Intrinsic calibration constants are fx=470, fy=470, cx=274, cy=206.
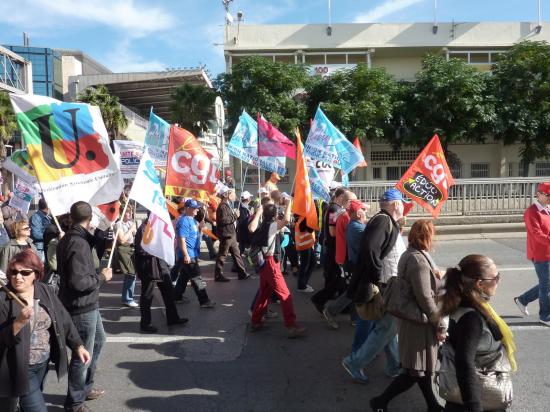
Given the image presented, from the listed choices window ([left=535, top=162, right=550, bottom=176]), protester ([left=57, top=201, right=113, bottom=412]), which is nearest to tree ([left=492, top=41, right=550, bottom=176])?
window ([left=535, top=162, right=550, bottom=176])

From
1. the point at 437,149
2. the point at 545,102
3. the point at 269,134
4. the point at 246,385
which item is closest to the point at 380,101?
the point at 545,102

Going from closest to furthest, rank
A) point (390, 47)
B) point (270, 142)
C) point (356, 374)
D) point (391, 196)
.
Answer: point (356, 374) < point (391, 196) < point (270, 142) < point (390, 47)

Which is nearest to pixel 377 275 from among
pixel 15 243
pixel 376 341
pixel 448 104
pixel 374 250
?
pixel 374 250

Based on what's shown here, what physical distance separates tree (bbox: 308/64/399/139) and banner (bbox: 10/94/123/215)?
749 inches

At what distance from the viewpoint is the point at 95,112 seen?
15.9 ft

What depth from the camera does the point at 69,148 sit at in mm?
4688

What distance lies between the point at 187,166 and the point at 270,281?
2.27 metres

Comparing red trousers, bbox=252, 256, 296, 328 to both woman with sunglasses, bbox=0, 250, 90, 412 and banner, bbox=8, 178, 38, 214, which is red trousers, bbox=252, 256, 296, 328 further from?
banner, bbox=8, 178, 38, 214

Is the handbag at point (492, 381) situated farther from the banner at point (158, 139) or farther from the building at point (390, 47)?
the building at point (390, 47)

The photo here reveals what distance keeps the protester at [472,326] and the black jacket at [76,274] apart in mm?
2723

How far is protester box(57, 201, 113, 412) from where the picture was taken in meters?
3.69

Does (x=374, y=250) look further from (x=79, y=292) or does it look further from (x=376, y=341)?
(x=79, y=292)

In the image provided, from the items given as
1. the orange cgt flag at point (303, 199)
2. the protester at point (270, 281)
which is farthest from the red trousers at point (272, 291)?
the orange cgt flag at point (303, 199)

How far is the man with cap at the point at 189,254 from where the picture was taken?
6.79 metres
